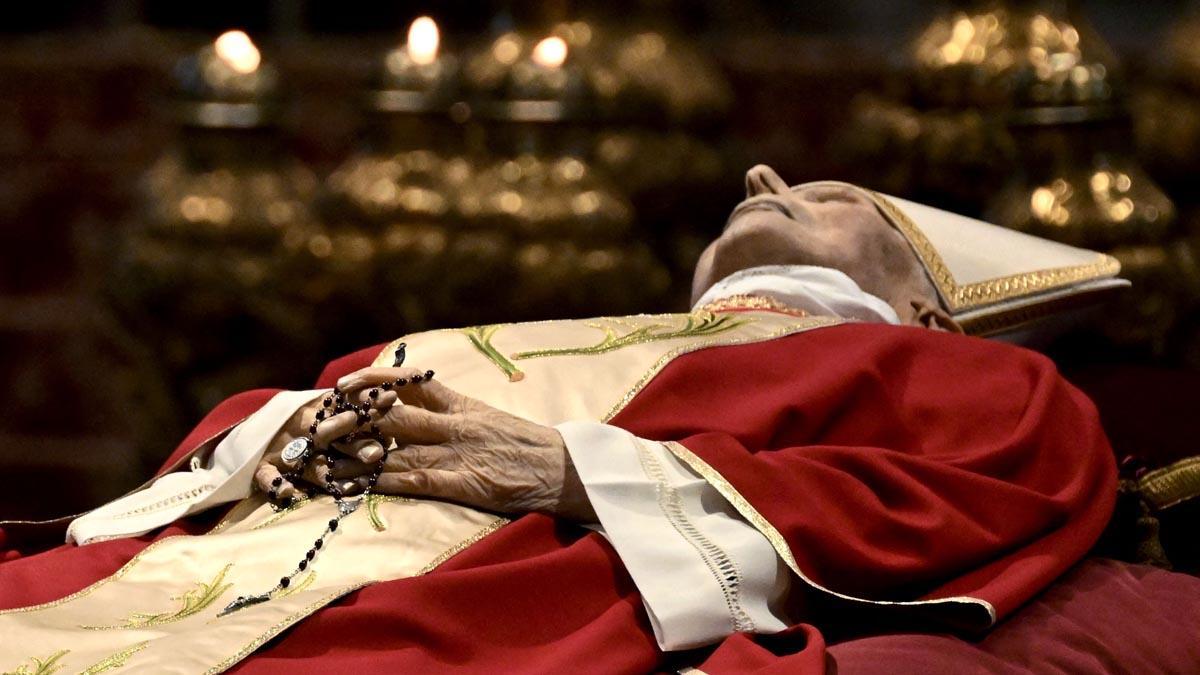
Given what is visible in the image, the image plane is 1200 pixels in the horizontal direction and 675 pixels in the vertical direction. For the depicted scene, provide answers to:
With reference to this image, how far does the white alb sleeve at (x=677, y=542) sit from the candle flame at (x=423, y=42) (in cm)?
231

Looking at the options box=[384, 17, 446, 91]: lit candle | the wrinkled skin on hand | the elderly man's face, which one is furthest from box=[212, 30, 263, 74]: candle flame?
the wrinkled skin on hand

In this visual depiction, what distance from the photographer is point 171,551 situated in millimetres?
1926

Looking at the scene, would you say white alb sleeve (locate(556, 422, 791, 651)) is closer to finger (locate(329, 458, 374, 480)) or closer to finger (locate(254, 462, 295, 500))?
finger (locate(329, 458, 374, 480))

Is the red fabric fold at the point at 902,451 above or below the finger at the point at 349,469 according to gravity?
below

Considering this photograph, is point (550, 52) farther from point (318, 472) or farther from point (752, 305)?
point (318, 472)

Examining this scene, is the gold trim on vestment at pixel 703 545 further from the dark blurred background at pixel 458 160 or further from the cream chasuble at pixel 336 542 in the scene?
the dark blurred background at pixel 458 160

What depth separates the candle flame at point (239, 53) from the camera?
418 centimetres

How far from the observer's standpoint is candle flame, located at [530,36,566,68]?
3.96 meters

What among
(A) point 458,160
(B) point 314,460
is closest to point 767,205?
(B) point 314,460

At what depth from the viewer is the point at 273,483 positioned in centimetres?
199

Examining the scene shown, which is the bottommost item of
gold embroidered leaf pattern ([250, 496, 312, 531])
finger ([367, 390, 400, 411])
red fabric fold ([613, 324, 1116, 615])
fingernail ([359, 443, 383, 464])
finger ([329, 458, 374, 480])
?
red fabric fold ([613, 324, 1116, 615])

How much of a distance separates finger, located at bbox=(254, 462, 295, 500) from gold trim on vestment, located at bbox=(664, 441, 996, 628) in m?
0.49

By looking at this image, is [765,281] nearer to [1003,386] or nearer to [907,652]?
[1003,386]

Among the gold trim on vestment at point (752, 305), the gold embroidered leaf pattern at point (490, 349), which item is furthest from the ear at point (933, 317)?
the gold embroidered leaf pattern at point (490, 349)
